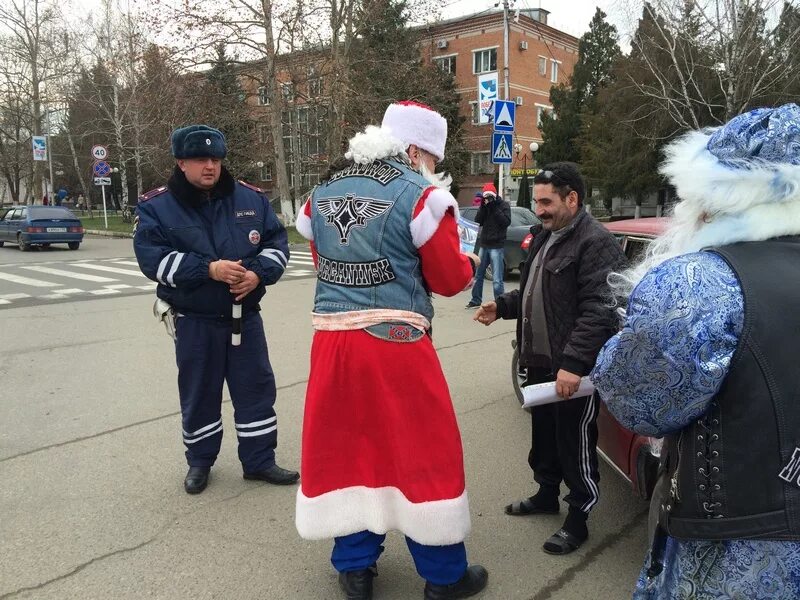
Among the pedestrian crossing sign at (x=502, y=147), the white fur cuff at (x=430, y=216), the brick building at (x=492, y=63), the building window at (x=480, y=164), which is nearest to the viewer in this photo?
the white fur cuff at (x=430, y=216)

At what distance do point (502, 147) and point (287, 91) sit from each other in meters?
14.0

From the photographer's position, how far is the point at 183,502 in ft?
11.4

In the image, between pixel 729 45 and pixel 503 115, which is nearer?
pixel 503 115

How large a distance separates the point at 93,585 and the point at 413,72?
24.6 metres

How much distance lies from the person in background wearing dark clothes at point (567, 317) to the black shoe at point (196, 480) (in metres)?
1.89

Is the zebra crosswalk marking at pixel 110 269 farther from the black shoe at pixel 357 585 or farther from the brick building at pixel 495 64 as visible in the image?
the brick building at pixel 495 64

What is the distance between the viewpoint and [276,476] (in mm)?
3680

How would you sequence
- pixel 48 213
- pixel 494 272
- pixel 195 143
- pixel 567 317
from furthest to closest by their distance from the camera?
pixel 48 213, pixel 494 272, pixel 195 143, pixel 567 317

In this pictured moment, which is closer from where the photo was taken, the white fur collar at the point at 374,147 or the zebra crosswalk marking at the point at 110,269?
the white fur collar at the point at 374,147

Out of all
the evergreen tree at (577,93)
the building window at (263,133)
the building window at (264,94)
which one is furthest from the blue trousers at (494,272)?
the evergreen tree at (577,93)

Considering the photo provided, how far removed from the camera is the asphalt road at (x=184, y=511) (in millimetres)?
2746

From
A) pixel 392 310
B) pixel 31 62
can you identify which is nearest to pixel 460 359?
A: pixel 392 310

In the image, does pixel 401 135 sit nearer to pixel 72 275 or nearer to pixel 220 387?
pixel 220 387

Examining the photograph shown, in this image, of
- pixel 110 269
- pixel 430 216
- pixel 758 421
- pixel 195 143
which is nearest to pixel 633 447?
pixel 430 216
